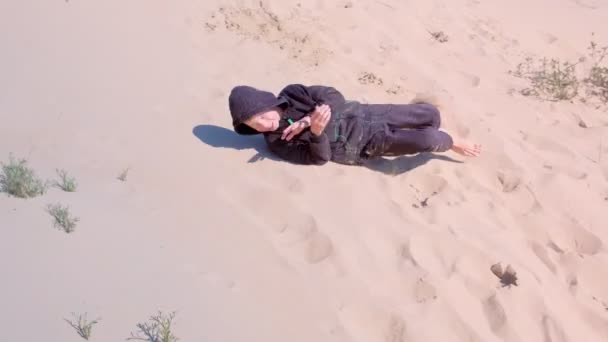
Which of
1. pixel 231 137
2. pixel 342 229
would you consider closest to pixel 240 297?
pixel 342 229

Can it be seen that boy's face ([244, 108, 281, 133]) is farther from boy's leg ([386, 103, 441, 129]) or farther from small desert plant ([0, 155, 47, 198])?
small desert plant ([0, 155, 47, 198])

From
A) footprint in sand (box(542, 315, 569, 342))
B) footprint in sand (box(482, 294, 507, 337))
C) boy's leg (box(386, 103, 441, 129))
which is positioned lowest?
footprint in sand (box(542, 315, 569, 342))

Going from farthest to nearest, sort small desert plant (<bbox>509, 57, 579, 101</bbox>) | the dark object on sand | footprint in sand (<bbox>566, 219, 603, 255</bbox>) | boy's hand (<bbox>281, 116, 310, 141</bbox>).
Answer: small desert plant (<bbox>509, 57, 579, 101</bbox>) < boy's hand (<bbox>281, 116, 310, 141</bbox>) < footprint in sand (<bbox>566, 219, 603, 255</bbox>) < the dark object on sand

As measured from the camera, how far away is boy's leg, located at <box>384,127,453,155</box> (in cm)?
364

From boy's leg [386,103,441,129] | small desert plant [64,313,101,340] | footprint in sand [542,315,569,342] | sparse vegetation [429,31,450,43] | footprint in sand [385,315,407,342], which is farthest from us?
sparse vegetation [429,31,450,43]

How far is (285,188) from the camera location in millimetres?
3479

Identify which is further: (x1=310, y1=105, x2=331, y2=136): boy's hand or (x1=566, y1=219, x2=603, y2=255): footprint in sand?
(x1=310, y1=105, x2=331, y2=136): boy's hand

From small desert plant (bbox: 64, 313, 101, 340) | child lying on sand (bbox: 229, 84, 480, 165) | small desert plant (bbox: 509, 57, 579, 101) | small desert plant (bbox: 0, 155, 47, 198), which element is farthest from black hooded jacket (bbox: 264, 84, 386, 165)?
small desert plant (bbox: 509, 57, 579, 101)

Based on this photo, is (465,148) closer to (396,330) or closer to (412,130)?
(412,130)

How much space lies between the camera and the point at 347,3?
5.91 metres

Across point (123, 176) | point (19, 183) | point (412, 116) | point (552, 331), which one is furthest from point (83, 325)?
point (412, 116)

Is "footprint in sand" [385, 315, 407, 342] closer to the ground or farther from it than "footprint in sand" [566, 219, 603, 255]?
farther from it

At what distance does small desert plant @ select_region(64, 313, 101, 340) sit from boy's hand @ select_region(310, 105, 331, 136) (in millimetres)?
1614

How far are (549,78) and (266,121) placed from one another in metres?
2.75
